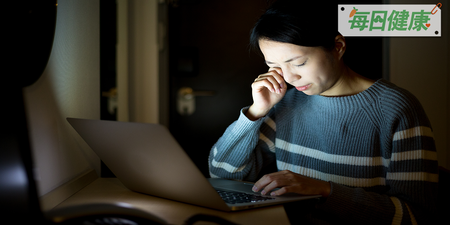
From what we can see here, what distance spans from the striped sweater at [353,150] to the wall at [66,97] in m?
0.43

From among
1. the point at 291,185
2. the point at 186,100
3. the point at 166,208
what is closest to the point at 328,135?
the point at 291,185

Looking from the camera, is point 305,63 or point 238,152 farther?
point 238,152

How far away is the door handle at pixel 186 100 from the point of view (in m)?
1.78

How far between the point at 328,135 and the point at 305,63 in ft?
0.87

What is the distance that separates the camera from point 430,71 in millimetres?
1610

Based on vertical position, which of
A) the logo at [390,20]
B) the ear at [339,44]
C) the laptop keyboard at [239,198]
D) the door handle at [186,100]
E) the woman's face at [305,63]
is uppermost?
the logo at [390,20]

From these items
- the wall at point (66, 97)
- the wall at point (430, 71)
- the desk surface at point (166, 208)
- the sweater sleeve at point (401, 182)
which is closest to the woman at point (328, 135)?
the sweater sleeve at point (401, 182)

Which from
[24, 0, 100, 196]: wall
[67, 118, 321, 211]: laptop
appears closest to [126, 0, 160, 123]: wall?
[24, 0, 100, 196]: wall

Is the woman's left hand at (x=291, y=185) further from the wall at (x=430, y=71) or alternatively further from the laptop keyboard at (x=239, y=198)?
the wall at (x=430, y=71)

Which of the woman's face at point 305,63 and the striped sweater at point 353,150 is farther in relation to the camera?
the woman's face at point 305,63

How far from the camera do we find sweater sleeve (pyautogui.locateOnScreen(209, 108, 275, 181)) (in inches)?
37.1

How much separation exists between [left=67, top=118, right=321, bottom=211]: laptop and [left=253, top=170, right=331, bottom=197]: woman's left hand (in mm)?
18

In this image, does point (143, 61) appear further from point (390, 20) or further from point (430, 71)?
point (430, 71)

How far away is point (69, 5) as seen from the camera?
781 millimetres
